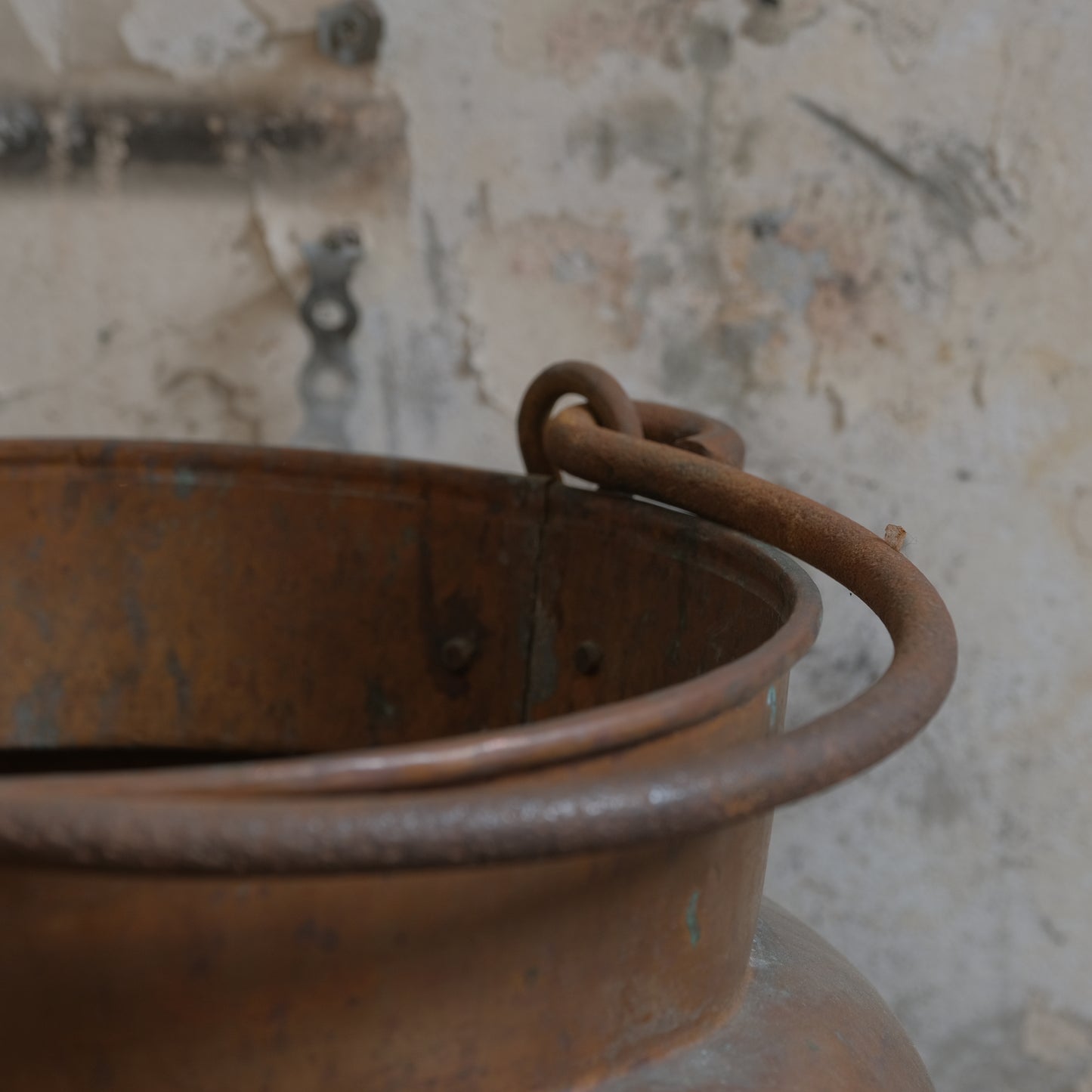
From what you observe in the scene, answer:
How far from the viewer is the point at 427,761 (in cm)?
48

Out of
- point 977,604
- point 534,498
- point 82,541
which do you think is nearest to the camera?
point 534,498

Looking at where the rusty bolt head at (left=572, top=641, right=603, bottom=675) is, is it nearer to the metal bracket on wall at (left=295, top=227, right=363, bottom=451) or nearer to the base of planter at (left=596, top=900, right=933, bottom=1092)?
the base of planter at (left=596, top=900, right=933, bottom=1092)

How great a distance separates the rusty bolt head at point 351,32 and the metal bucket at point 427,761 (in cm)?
50

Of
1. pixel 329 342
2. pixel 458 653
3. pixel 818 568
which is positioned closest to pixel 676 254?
pixel 329 342

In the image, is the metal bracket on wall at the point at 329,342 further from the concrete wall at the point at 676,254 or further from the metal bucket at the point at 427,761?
the metal bucket at the point at 427,761

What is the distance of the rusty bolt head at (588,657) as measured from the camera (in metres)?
1.02

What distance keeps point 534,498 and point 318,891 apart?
1.87ft

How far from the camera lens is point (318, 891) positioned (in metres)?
0.51

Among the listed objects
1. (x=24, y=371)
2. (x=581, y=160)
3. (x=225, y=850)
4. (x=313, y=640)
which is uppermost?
(x=581, y=160)

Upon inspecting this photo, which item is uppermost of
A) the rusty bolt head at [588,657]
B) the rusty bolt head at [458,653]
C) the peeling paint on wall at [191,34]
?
the peeling paint on wall at [191,34]

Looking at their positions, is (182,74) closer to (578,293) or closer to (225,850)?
(578,293)

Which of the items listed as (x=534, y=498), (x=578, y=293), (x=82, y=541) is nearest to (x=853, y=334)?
(x=578, y=293)

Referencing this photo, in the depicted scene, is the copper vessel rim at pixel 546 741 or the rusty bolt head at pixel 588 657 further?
the rusty bolt head at pixel 588 657

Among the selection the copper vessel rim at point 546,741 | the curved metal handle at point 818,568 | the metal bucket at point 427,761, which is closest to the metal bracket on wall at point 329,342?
the metal bucket at point 427,761
